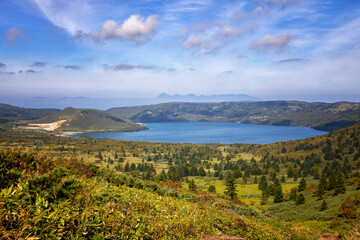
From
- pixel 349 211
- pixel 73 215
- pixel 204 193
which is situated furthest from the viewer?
pixel 204 193

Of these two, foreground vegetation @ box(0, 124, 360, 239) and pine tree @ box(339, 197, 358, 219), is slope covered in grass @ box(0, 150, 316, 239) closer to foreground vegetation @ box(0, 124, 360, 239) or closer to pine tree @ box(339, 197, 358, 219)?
foreground vegetation @ box(0, 124, 360, 239)

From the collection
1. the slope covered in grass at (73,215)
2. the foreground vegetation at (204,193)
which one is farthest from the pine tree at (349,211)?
the slope covered in grass at (73,215)

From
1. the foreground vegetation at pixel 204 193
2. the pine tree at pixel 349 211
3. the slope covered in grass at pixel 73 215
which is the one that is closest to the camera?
the slope covered in grass at pixel 73 215

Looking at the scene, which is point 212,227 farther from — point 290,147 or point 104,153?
point 290,147

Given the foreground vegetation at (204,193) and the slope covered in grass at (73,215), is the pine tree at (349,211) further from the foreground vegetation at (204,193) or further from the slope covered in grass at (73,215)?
the slope covered in grass at (73,215)

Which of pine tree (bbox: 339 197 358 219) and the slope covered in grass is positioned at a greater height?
the slope covered in grass

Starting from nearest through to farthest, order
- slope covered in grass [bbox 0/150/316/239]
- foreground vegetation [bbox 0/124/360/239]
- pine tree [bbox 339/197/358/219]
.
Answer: slope covered in grass [bbox 0/150/316/239] → foreground vegetation [bbox 0/124/360/239] → pine tree [bbox 339/197/358/219]

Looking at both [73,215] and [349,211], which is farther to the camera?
[349,211]

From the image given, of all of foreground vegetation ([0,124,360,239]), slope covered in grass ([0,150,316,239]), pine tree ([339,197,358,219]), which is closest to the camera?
slope covered in grass ([0,150,316,239])

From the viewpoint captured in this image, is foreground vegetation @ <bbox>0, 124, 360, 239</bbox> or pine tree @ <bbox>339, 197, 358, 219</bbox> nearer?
foreground vegetation @ <bbox>0, 124, 360, 239</bbox>

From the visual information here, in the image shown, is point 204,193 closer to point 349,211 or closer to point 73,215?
point 349,211

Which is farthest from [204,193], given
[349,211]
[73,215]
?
[73,215]

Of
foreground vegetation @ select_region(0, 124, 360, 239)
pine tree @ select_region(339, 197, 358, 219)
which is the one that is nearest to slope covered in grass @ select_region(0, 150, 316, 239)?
foreground vegetation @ select_region(0, 124, 360, 239)

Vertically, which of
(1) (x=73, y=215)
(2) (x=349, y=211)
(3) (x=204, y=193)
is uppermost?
(1) (x=73, y=215)
